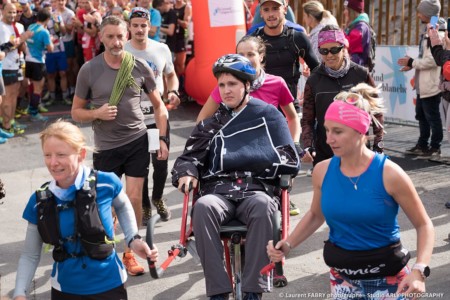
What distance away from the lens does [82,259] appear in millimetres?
4242

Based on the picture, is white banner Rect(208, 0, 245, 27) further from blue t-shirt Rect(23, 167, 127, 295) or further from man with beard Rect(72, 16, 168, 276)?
blue t-shirt Rect(23, 167, 127, 295)

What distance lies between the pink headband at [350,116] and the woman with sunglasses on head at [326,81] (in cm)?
217

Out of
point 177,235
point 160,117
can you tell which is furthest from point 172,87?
point 177,235

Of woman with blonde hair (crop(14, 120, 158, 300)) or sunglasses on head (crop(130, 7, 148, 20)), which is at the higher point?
sunglasses on head (crop(130, 7, 148, 20))

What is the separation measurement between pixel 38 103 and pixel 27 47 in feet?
3.05

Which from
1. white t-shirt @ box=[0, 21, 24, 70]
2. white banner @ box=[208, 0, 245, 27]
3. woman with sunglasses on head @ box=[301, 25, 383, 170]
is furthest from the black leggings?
white banner @ box=[208, 0, 245, 27]

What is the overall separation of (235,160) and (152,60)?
234cm

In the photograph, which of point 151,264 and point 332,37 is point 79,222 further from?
point 332,37

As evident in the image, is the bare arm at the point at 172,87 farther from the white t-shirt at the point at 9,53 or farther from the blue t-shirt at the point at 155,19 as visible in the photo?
the blue t-shirt at the point at 155,19

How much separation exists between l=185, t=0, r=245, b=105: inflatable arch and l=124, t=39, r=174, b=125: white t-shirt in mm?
5015

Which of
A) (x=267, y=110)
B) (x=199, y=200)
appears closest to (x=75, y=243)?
(x=199, y=200)

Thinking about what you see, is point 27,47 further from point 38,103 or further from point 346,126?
point 346,126

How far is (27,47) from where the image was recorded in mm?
12953

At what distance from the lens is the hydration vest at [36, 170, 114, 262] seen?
4172 mm
